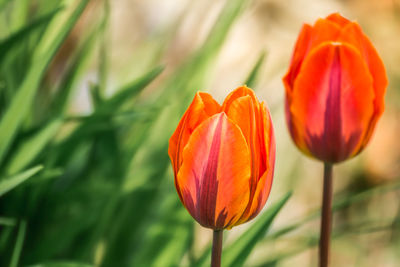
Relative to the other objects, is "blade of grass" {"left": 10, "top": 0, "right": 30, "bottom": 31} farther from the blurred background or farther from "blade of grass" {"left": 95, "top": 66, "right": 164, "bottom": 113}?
"blade of grass" {"left": 95, "top": 66, "right": 164, "bottom": 113}

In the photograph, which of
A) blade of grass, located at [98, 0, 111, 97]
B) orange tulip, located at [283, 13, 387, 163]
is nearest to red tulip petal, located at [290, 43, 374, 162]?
orange tulip, located at [283, 13, 387, 163]

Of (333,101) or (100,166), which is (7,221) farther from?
(333,101)

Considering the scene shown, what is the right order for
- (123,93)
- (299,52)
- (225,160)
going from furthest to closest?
1. (123,93)
2. (299,52)
3. (225,160)

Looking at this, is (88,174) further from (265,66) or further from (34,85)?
(265,66)

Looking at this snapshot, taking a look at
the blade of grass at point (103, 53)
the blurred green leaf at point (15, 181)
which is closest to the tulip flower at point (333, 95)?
the blurred green leaf at point (15, 181)

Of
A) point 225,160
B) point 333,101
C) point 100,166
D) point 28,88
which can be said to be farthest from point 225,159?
point 100,166
